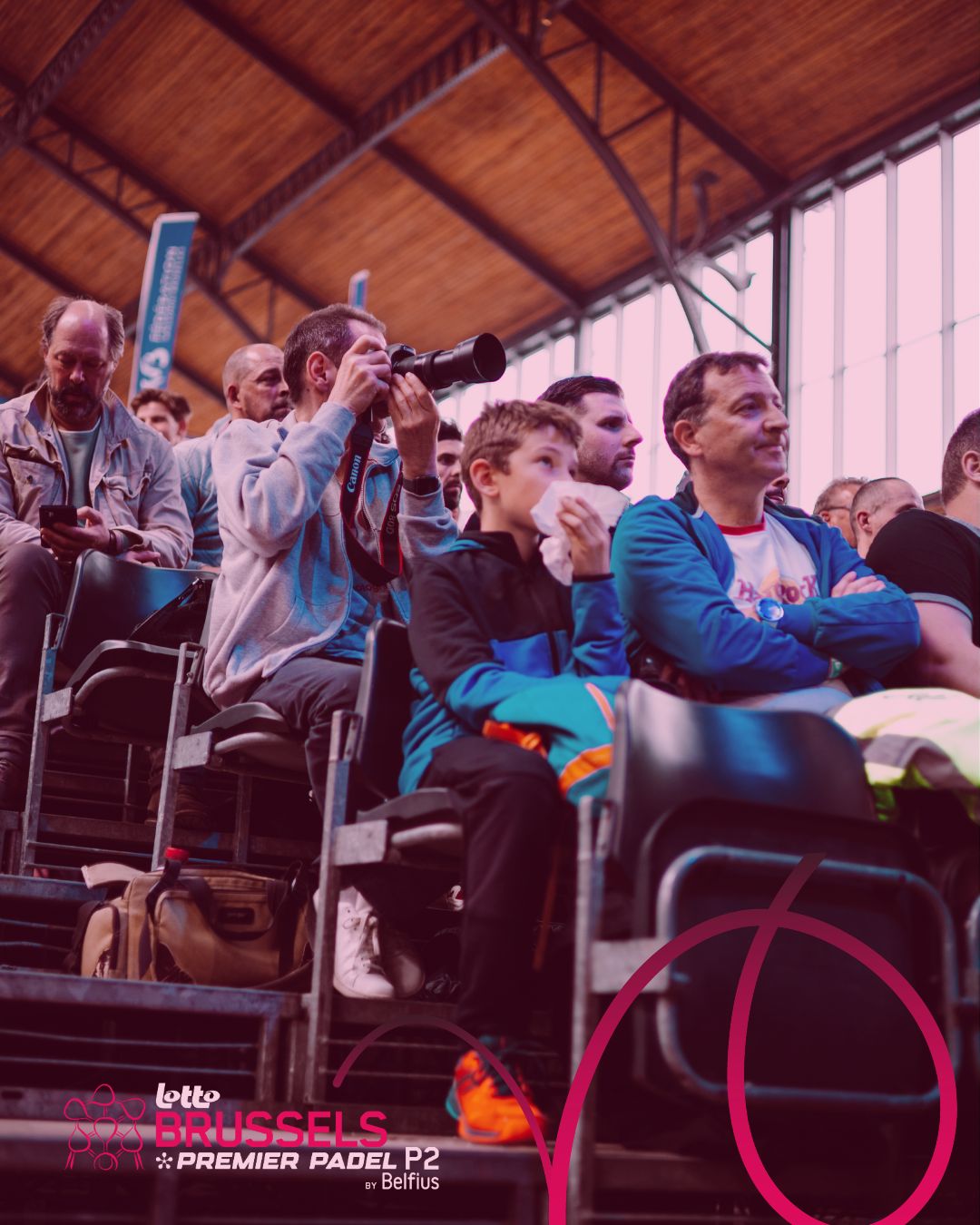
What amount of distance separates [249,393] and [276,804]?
5.21 ft

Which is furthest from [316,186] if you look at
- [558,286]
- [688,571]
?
[688,571]

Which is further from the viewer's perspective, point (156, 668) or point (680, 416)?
point (156, 668)

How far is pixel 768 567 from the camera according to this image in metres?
2.67

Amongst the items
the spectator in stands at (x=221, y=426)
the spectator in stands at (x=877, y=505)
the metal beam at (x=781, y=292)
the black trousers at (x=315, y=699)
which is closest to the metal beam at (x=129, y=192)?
the metal beam at (x=781, y=292)

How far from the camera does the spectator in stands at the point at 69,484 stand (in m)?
3.72

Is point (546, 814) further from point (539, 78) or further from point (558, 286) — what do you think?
point (558, 286)

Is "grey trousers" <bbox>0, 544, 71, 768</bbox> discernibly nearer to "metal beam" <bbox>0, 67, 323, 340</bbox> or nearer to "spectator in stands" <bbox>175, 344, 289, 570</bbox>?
"spectator in stands" <bbox>175, 344, 289, 570</bbox>

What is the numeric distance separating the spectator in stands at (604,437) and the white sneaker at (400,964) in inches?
43.7

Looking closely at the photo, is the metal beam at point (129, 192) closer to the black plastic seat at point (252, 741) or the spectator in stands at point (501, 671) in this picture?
the black plastic seat at point (252, 741)

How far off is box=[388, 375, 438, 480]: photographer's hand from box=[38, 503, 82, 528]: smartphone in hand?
3.42 ft

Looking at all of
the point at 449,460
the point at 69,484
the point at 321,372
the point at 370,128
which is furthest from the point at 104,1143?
the point at 370,128

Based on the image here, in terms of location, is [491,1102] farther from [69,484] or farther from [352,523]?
[69,484]

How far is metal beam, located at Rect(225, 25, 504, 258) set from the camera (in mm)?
10422

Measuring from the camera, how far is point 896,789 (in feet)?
6.69
